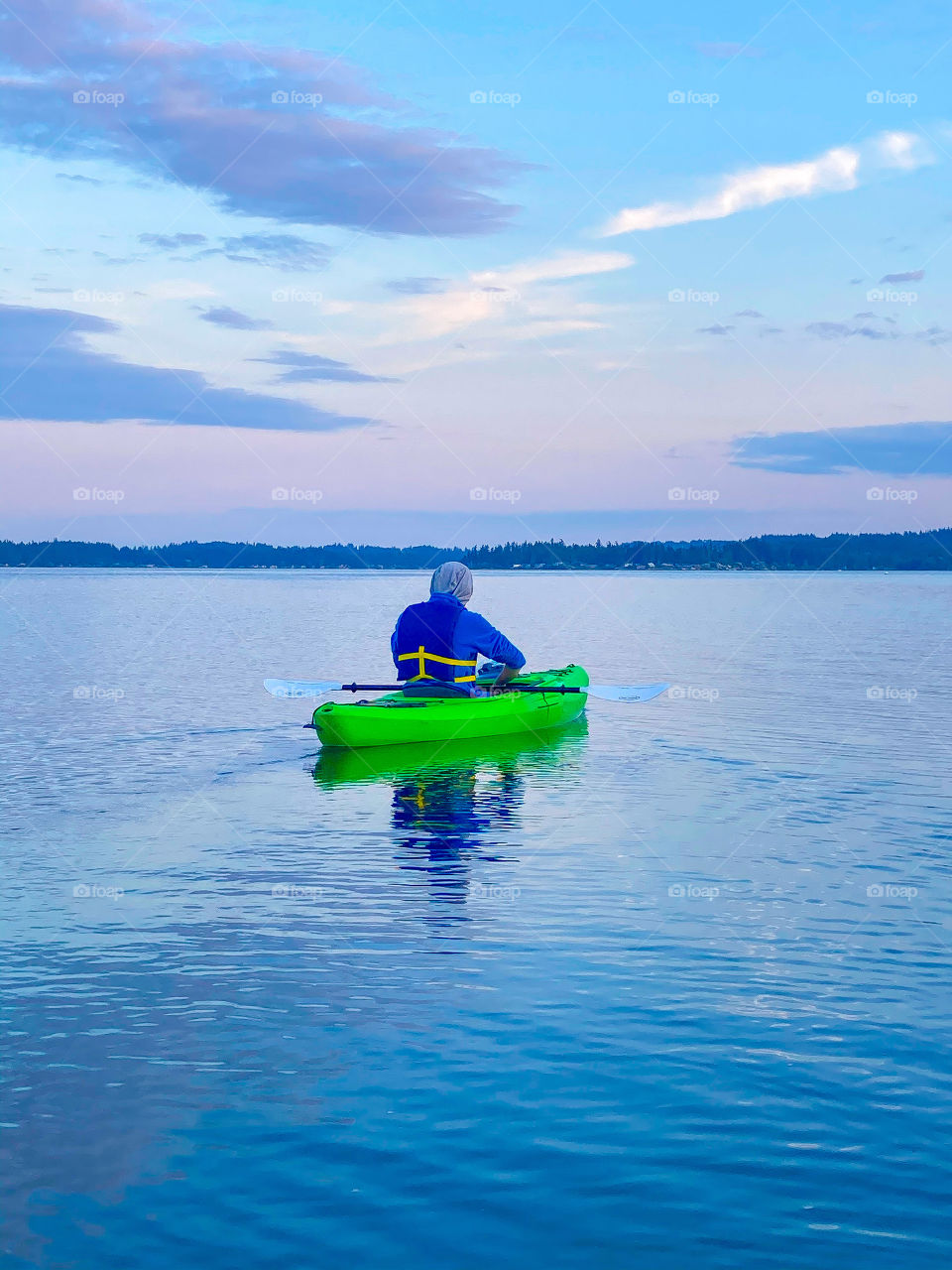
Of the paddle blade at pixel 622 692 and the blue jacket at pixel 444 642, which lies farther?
the paddle blade at pixel 622 692

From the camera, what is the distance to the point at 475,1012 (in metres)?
8.50

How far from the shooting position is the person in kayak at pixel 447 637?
19547 mm

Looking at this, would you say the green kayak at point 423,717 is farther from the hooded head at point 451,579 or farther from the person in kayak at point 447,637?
the hooded head at point 451,579

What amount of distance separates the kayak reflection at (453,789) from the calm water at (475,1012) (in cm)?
9

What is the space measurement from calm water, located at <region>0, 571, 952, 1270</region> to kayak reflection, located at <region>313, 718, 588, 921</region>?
87 mm

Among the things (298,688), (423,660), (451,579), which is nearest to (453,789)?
(423,660)

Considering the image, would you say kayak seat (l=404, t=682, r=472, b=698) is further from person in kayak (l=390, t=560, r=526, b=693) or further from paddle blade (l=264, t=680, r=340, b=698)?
paddle blade (l=264, t=680, r=340, b=698)

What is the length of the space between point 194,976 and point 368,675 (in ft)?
80.5

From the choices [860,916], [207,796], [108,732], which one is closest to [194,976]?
[860,916]

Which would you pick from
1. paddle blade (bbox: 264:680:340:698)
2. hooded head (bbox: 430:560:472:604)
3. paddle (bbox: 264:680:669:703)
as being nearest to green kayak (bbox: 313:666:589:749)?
paddle (bbox: 264:680:669:703)

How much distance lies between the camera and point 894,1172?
20.9ft

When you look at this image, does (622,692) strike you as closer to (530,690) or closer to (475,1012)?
(530,690)

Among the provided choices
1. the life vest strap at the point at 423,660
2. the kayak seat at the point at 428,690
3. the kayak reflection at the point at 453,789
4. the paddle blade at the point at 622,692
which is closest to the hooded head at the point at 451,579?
the life vest strap at the point at 423,660

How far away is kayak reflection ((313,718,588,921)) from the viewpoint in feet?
43.1
